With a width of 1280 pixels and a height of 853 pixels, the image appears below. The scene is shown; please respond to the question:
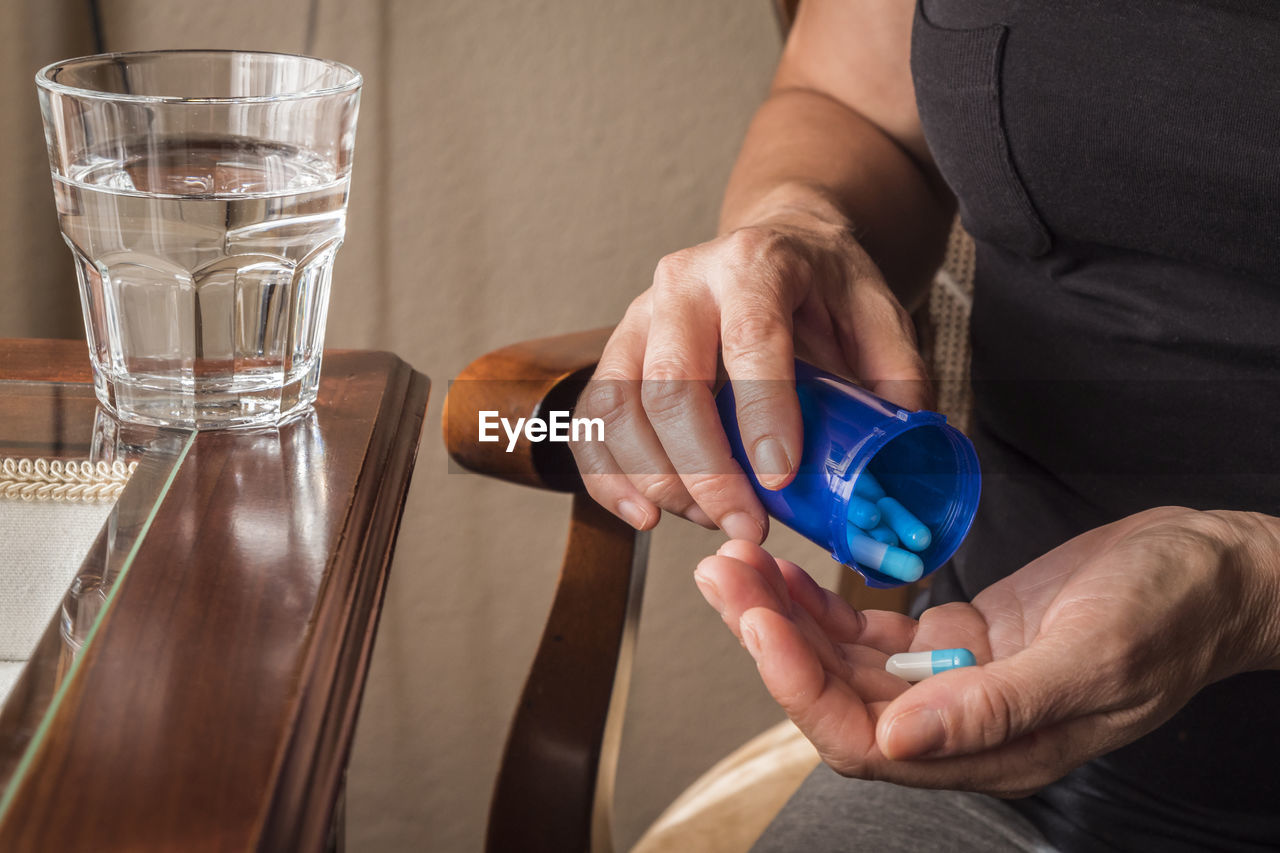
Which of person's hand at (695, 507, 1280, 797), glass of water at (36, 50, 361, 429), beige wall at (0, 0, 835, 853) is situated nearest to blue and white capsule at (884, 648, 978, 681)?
person's hand at (695, 507, 1280, 797)

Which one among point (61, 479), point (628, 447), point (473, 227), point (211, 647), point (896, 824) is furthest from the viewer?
point (473, 227)

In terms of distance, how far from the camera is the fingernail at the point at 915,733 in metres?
0.38

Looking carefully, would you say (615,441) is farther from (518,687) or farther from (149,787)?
(518,687)

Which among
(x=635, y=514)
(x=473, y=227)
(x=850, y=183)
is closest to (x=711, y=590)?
(x=635, y=514)

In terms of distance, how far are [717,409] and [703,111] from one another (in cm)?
72

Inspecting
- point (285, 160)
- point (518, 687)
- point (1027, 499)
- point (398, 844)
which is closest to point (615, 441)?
point (285, 160)

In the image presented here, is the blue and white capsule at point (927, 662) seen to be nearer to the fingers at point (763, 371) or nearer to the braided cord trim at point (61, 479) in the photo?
the fingers at point (763, 371)

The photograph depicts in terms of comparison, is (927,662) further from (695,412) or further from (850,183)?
(850,183)

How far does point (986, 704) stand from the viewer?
386 millimetres

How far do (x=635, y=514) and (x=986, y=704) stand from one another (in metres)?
0.22

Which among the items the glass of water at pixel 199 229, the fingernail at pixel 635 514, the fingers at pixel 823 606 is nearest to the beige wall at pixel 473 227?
the glass of water at pixel 199 229

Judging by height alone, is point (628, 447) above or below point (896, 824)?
above

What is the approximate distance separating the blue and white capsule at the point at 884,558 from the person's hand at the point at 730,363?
0.05 metres

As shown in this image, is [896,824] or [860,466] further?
[896,824]
